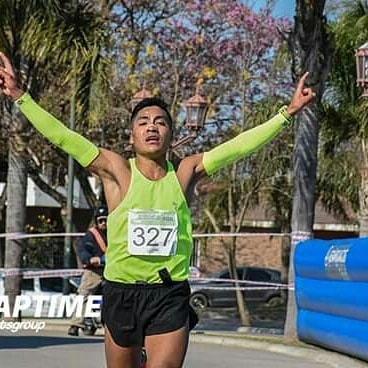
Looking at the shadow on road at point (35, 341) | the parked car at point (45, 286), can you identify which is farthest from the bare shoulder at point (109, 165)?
the parked car at point (45, 286)

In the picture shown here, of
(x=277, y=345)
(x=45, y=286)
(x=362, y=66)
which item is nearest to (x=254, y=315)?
(x=45, y=286)

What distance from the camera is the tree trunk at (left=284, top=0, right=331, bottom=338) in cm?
1412

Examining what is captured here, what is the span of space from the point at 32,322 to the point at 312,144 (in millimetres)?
5120

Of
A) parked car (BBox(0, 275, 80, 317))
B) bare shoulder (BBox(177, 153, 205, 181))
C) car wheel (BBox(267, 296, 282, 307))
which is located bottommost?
car wheel (BBox(267, 296, 282, 307))

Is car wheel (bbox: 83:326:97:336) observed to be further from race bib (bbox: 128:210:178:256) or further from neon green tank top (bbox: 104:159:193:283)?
race bib (bbox: 128:210:178:256)

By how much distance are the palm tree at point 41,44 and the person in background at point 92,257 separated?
7.98 feet

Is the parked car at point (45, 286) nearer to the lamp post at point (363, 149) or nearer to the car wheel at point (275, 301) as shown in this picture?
the lamp post at point (363, 149)

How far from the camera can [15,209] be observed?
16844mm

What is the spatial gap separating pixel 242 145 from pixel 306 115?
8702 millimetres

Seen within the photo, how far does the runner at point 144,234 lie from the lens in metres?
5.58

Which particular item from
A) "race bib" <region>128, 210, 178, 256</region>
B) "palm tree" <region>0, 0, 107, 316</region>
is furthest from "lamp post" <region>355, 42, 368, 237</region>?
"race bib" <region>128, 210, 178, 256</region>

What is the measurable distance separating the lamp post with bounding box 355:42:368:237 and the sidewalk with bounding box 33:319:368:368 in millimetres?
3351

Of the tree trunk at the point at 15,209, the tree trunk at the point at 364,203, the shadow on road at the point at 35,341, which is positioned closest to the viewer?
the shadow on road at the point at 35,341

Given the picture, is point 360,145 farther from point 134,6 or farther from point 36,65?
point 134,6
